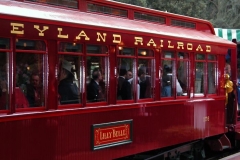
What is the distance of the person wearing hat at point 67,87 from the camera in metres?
5.73

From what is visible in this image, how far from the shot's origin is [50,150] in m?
5.47

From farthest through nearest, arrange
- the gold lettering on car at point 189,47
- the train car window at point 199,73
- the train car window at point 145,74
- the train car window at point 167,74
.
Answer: the train car window at point 199,73
the gold lettering on car at point 189,47
the train car window at point 167,74
the train car window at point 145,74

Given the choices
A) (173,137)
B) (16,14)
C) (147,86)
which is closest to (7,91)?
(16,14)

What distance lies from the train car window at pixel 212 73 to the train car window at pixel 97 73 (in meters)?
3.26

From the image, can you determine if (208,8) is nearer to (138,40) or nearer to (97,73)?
(138,40)

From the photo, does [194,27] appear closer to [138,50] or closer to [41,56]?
[138,50]

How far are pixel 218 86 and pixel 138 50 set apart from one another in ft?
9.99

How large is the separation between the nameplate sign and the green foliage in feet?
50.9

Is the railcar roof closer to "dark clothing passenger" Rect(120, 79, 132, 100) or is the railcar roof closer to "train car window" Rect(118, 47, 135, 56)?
"train car window" Rect(118, 47, 135, 56)

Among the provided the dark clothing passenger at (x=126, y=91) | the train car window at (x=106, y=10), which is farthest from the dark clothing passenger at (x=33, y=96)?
the train car window at (x=106, y=10)

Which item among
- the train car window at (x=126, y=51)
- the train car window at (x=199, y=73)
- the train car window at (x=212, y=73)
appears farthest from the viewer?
the train car window at (x=212, y=73)

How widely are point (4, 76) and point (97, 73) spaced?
1668 millimetres

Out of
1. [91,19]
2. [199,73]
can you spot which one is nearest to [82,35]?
[91,19]

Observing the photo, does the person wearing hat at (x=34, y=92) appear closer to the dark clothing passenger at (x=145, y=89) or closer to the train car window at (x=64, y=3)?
the train car window at (x=64, y=3)
